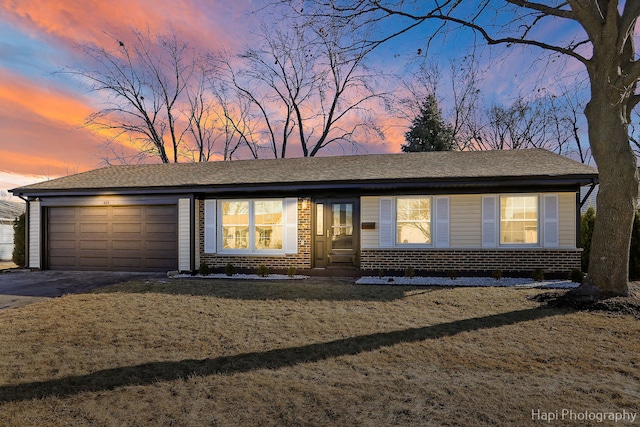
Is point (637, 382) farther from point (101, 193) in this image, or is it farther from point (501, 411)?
point (101, 193)

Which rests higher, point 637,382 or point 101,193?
point 101,193

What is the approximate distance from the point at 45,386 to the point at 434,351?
418 cm

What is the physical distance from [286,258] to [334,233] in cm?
160

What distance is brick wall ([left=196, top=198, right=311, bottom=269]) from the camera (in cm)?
1089

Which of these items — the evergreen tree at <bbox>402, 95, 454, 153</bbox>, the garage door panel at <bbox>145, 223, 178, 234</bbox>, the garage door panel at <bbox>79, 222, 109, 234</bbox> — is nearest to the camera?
the garage door panel at <bbox>145, 223, 178, 234</bbox>

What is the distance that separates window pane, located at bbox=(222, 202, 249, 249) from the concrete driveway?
2138 mm

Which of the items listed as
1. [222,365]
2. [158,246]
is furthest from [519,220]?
[158,246]

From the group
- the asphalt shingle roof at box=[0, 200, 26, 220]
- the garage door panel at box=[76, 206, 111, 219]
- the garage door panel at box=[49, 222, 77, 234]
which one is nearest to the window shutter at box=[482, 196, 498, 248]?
the garage door panel at box=[76, 206, 111, 219]

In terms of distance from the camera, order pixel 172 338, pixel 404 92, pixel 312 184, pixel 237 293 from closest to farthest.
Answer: pixel 172 338
pixel 237 293
pixel 312 184
pixel 404 92

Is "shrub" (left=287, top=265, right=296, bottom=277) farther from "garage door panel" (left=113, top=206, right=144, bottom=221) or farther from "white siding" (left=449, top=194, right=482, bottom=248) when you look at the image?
"garage door panel" (left=113, top=206, right=144, bottom=221)

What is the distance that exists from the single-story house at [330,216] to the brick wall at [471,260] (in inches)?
1.1

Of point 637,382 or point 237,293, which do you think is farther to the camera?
point 237,293

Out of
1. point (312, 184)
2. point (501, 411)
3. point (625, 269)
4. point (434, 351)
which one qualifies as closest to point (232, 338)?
point (434, 351)

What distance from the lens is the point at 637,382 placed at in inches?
146
